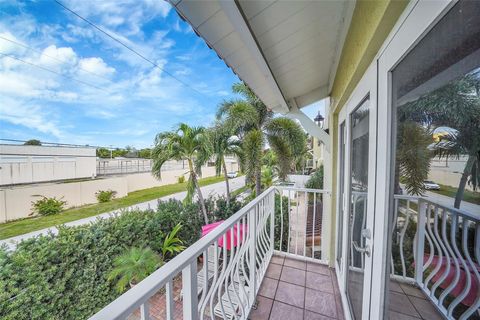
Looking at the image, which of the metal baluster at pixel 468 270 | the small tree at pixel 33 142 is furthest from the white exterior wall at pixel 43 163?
the metal baluster at pixel 468 270

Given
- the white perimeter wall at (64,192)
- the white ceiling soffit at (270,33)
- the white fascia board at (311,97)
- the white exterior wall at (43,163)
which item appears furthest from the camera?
the white exterior wall at (43,163)

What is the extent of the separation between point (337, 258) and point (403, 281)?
5.30 feet

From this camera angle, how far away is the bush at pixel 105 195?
1278 centimetres

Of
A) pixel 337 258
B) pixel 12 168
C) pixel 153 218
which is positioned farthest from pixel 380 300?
pixel 12 168

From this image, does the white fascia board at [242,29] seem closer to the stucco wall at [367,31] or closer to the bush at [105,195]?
the stucco wall at [367,31]

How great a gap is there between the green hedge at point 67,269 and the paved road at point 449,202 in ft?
12.5

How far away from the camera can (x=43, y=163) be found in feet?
38.9

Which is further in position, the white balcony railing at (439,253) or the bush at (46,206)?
the bush at (46,206)

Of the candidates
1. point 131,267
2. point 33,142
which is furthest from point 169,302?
point 33,142

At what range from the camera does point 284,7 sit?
1.16 meters

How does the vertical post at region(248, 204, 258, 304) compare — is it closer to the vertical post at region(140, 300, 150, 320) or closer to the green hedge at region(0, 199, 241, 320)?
the vertical post at region(140, 300, 150, 320)

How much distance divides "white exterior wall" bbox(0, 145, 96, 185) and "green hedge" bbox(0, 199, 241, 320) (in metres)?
10.3

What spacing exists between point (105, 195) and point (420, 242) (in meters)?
15.8

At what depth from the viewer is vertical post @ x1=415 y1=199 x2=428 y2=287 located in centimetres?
78
